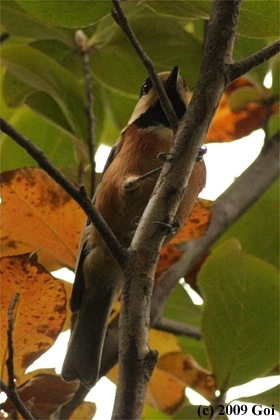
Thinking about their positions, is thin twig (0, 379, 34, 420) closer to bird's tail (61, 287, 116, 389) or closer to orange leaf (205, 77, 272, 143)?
bird's tail (61, 287, 116, 389)

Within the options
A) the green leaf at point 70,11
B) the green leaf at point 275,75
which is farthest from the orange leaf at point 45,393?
the green leaf at point 275,75

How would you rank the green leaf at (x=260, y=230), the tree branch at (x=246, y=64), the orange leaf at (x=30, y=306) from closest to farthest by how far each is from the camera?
the tree branch at (x=246, y=64) → the orange leaf at (x=30, y=306) → the green leaf at (x=260, y=230)

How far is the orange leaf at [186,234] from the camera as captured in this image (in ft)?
6.30

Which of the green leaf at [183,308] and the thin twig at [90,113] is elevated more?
the thin twig at [90,113]

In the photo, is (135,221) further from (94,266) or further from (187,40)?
(187,40)

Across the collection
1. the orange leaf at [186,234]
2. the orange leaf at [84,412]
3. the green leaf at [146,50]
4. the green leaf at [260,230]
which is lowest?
the orange leaf at [84,412]

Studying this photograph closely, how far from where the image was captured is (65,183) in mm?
1278

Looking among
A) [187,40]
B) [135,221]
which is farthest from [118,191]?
[187,40]

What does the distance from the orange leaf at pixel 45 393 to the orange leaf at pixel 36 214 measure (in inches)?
12.9

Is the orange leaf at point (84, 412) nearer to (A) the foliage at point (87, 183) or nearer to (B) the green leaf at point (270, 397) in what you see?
(A) the foliage at point (87, 183)

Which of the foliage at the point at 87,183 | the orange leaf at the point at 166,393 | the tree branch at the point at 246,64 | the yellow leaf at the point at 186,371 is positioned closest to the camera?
the tree branch at the point at 246,64

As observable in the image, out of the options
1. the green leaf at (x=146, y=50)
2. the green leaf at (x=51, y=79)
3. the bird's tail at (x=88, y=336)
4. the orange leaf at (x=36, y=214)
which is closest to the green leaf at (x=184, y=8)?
the green leaf at (x=146, y=50)

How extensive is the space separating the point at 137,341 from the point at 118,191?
47.4 inches

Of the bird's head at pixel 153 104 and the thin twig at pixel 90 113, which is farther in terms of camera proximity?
the bird's head at pixel 153 104
